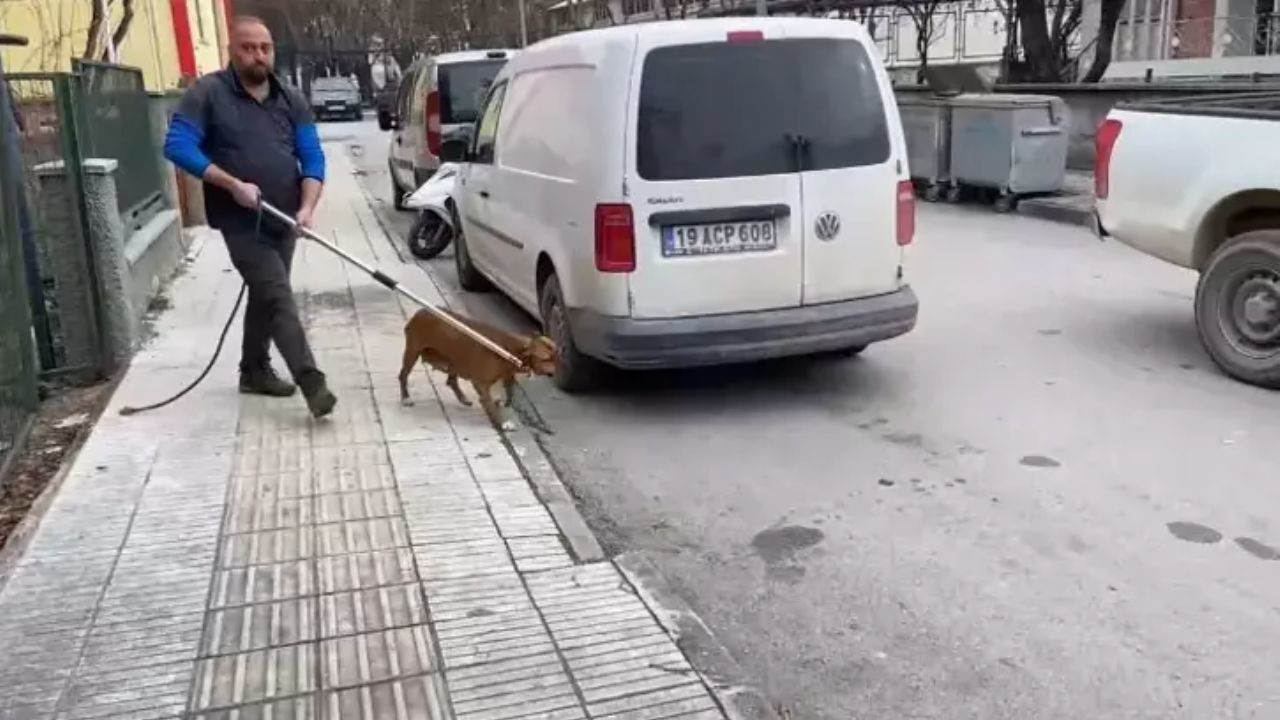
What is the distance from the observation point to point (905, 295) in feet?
20.5

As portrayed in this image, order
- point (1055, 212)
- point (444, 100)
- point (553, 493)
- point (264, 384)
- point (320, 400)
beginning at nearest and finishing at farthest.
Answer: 1. point (553, 493)
2. point (320, 400)
3. point (264, 384)
4. point (1055, 212)
5. point (444, 100)

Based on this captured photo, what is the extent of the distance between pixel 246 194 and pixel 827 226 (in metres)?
2.81

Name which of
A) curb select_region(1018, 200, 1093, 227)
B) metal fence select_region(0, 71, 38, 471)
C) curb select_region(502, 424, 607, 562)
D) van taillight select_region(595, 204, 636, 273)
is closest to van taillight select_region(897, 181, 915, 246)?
van taillight select_region(595, 204, 636, 273)

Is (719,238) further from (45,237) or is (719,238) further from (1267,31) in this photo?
(1267,31)

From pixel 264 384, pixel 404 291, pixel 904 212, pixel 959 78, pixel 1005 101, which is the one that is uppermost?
pixel 959 78

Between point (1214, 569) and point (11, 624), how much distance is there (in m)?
4.04

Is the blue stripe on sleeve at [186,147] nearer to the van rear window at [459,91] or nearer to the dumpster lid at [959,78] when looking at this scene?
the van rear window at [459,91]

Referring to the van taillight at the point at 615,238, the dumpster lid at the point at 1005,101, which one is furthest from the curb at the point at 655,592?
the dumpster lid at the point at 1005,101

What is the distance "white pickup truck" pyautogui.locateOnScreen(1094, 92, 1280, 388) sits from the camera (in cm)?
626

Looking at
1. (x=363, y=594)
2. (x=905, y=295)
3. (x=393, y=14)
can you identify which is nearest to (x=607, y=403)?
(x=905, y=295)

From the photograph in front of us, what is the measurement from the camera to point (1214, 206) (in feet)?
21.3

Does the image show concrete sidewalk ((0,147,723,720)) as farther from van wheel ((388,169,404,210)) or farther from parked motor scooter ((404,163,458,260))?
van wheel ((388,169,404,210))

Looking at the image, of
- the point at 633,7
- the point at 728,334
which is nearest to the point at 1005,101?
the point at 728,334

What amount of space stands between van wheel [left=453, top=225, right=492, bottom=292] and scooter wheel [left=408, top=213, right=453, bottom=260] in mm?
1499
